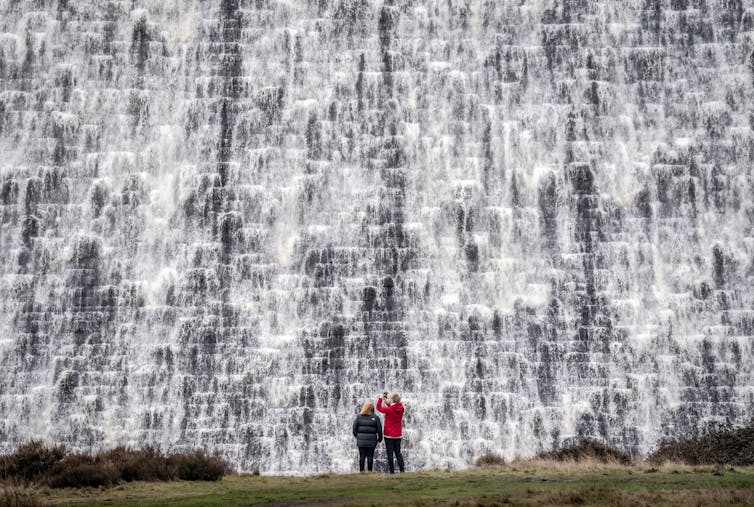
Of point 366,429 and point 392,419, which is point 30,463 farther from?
point 392,419

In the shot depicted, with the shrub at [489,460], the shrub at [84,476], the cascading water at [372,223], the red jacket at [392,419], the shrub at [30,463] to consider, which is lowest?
the shrub at [489,460]

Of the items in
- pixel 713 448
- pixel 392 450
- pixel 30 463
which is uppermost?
pixel 30 463

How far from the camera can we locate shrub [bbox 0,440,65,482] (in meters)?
17.5

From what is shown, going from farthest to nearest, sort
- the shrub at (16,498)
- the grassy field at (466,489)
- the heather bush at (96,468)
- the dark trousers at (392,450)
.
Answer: the dark trousers at (392,450) < the heather bush at (96,468) < the grassy field at (466,489) < the shrub at (16,498)

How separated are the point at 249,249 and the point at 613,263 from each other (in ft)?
28.1

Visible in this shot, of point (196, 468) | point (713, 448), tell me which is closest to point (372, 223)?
point (196, 468)

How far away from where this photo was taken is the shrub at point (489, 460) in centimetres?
2011

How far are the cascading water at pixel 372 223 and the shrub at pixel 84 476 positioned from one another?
3532mm

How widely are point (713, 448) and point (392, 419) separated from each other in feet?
22.7

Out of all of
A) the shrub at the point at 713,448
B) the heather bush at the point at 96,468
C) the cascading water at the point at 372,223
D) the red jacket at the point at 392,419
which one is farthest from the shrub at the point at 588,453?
the heather bush at the point at 96,468

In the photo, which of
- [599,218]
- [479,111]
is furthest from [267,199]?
[599,218]

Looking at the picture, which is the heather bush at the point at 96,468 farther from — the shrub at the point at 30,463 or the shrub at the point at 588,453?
the shrub at the point at 588,453

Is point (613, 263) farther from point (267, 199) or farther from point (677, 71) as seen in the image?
point (267, 199)

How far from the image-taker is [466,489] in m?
15.6
